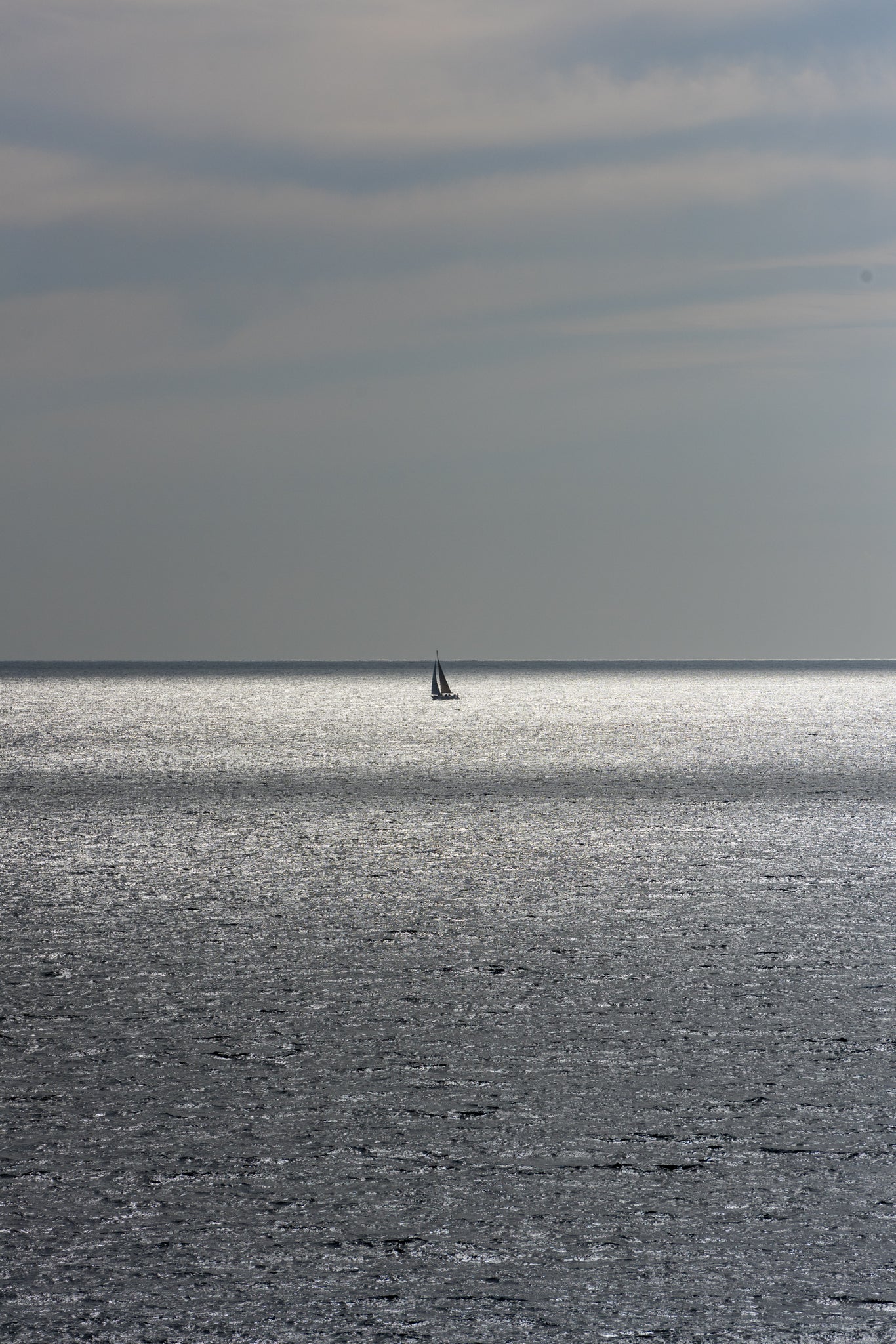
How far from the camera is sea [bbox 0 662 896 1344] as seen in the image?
5332mm

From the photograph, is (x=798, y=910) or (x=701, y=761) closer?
(x=798, y=910)

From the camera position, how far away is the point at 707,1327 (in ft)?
16.5

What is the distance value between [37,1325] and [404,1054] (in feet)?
12.2

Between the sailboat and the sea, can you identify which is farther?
the sailboat

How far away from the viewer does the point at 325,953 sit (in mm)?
11750

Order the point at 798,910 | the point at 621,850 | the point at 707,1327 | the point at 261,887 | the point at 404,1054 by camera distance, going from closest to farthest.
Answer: the point at 707,1327 < the point at 404,1054 < the point at 798,910 < the point at 261,887 < the point at 621,850

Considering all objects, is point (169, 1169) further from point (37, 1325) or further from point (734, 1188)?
point (734, 1188)

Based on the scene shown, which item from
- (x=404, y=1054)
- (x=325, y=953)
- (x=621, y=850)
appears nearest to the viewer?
(x=404, y=1054)

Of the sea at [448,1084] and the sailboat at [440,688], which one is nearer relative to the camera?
the sea at [448,1084]

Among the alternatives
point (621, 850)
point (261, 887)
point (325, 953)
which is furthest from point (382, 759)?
point (325, 953)

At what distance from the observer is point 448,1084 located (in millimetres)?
7961

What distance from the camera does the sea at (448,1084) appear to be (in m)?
5.33

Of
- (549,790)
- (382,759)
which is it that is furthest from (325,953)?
(382,759)

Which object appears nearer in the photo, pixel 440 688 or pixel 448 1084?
pixel 448 1084
